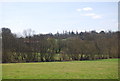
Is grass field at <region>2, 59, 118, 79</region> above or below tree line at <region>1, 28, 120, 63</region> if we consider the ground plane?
below

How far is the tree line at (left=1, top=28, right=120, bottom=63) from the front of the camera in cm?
4834

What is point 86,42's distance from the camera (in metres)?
58.8

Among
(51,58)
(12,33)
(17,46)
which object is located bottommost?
(51,58)

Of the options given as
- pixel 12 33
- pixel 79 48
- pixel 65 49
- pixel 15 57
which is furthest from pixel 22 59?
pixel 79 48

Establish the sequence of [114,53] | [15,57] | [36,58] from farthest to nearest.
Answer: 1. [114,53]
2. [36,58]
3. [15,57]

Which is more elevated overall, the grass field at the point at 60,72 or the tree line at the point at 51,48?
the tree line at the point at 51,48

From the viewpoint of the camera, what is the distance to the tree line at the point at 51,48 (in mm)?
48344

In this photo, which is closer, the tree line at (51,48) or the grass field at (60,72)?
the grass field at (60,72)

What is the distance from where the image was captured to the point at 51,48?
54.9 meters

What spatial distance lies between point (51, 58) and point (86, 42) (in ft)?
41.3

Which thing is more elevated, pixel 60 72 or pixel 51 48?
pixel 51 48

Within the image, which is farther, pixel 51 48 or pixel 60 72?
pixel 51 48

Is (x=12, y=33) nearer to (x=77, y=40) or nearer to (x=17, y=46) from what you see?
(x=17, y=46)

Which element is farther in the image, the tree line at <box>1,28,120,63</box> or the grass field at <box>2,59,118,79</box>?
the tree line at <box>1,28,120,63</box>
